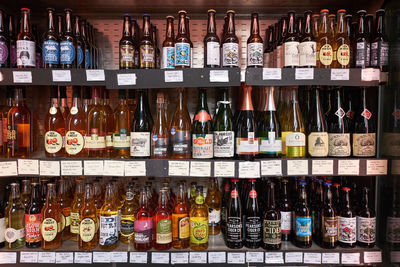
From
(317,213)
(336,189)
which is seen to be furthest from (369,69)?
(317,213)

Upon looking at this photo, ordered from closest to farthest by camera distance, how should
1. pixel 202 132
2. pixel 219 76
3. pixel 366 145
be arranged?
pixel 219 76
pixel 366 145
pixel 202 132

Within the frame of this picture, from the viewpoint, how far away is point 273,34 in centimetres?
183

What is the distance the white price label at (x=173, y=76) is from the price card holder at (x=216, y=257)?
0.93 metres

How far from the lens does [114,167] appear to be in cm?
143

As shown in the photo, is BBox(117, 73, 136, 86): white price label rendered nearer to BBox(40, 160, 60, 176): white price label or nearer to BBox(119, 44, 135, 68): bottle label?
BBox(119, 44, 135, 68): bottle label

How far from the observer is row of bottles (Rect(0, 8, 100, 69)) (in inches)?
58.1

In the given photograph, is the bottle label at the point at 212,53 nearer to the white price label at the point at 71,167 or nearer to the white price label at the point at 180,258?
the white price label at the point at 71,167

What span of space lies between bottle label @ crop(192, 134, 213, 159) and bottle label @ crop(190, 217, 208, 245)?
342mm

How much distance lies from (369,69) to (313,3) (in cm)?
63

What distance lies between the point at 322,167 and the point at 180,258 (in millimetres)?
892

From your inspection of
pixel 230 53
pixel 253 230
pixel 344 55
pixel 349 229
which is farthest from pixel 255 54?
pixel 349 229

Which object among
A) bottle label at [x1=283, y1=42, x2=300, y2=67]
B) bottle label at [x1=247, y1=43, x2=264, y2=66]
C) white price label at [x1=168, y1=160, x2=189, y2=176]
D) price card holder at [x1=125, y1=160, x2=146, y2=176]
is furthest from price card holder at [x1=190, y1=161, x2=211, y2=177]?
bottle label at [x1=283, y1=42, x2=300, y2=67]

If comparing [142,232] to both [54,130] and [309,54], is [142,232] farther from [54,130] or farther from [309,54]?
[309,54]

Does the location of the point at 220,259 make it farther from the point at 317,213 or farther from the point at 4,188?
the point at 4,188
